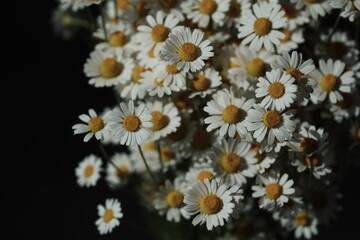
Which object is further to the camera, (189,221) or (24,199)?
(24,199)

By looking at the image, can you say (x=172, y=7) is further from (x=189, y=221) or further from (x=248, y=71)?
(x=189, y=221)

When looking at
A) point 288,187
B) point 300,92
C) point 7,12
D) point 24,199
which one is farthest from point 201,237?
point 7,12

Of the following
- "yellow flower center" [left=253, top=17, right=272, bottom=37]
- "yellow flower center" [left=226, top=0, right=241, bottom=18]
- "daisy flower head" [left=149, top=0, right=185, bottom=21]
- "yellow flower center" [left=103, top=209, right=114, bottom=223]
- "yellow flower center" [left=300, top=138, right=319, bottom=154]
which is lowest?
"yellow flower center" [left=300, top=138, right=319, bottom=154]

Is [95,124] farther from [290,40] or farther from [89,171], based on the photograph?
[290,40]

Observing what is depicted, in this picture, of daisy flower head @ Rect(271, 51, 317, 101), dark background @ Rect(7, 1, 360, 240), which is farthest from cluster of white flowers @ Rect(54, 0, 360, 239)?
dark background @ Rect(7, 1, 360, 240)

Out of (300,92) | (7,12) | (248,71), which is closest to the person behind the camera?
(300,92)

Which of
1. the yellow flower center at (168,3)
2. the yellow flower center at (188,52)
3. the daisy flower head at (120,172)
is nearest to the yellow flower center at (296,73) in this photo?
the yellow flower center at (188,52)

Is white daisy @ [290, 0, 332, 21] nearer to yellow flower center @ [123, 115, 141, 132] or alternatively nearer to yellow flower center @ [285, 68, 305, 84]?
yellow flower center @ [285, 68, 305, 84]
